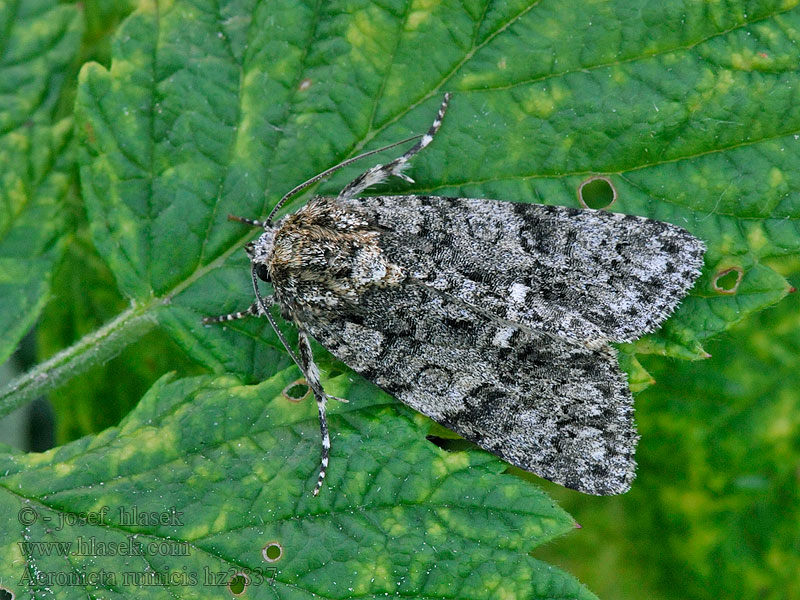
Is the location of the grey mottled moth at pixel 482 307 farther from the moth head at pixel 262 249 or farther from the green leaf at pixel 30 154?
the green leaf at pixel 30 154

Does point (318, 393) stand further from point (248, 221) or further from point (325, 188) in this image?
point (325, 188)

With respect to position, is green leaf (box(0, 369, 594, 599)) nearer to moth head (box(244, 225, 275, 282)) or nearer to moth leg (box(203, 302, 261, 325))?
moth leg (box(203, 302, 261, 325))

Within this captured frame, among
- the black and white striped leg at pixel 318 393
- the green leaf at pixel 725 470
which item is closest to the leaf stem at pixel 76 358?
the black and white striped leg at pixel 318 393

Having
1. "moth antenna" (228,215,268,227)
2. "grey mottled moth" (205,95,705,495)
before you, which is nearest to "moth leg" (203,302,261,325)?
"grey mottled moth" (205,95,705,495)

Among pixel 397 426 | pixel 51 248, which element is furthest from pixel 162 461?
pixel 51 248

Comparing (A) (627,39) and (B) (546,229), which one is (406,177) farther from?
(A) (627,39)
